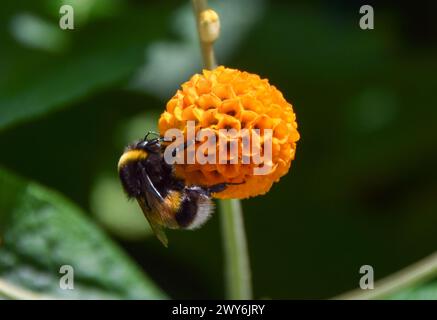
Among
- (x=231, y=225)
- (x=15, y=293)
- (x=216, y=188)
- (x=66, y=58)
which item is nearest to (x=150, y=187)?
(x=216, y=188)

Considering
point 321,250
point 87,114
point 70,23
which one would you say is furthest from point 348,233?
point 70,23

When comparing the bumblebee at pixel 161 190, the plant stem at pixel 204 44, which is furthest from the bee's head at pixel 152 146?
the plant stem at pixel 204 44

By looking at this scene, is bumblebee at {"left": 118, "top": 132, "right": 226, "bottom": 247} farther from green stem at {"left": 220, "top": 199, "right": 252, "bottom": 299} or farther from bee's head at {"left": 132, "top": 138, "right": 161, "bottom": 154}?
green stem at {"left": 220, "top": 199, "right": 252, "bottom": 299}

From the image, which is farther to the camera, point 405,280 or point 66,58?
point 66,58

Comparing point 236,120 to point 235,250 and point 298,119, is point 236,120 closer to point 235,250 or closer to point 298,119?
point 235,250

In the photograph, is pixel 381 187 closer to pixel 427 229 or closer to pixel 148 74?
pixel 427 229

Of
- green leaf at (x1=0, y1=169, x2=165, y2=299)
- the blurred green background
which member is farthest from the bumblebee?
the blurred green background
